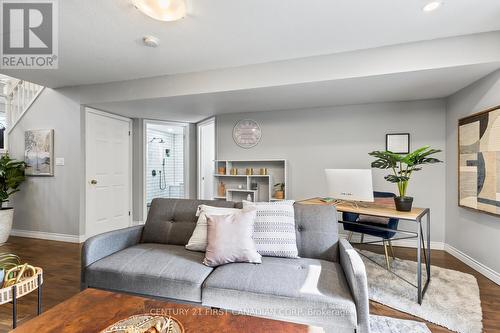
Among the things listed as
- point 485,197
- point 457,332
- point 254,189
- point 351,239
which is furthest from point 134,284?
point 485,197

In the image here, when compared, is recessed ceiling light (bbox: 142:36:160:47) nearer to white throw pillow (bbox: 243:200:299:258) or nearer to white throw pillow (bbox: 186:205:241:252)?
white throw pillow (bbox: 186:205:241:252)

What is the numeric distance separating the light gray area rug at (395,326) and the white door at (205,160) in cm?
379

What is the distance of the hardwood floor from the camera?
179 cm

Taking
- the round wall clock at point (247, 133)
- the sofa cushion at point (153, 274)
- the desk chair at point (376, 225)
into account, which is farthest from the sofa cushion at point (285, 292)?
the round wall clock at point (247, 133)

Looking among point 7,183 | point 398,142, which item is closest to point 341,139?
point 398,142

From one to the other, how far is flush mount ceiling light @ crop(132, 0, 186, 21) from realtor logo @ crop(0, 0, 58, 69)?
28.5 inches

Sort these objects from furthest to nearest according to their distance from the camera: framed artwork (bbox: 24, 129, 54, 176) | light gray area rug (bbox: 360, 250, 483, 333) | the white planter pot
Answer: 1. framed artwork (bbox: 24, 129, 54, 176)
2. the white planter pot
3. light gray area rug (bbox: 360, 250, 483, 333)

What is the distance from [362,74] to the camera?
2439 mm

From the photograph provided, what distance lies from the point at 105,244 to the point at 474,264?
3.71m

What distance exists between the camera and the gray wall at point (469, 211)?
92.9 inches

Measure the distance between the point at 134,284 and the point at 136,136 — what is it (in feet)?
11.7

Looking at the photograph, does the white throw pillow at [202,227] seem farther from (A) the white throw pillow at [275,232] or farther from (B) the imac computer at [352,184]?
(B) the imac computer at [352,184]

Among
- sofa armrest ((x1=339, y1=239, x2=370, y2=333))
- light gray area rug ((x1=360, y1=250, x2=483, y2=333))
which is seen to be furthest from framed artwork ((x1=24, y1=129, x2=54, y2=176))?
light gray area rug ((x1=360, y1=250, x2=483, y2=333))

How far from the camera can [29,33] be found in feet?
7.15
